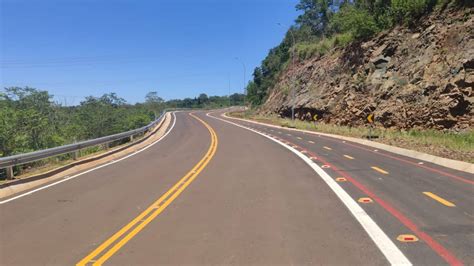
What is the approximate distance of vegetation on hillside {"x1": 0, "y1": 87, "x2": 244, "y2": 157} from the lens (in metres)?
40.3

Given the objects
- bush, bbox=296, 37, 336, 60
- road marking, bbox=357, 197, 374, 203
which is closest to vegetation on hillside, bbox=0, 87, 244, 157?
bush, bbox=296, 37, 336, 60

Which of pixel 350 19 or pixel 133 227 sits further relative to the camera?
pixel 350 19

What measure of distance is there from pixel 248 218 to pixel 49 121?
63.4 metres

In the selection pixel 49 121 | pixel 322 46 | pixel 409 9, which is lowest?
pixel 49 121

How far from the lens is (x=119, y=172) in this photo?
14.9 meters

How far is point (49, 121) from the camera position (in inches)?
2576

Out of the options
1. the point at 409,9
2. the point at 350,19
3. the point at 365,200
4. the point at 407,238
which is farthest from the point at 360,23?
the point at 407,238

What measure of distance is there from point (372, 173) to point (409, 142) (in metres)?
11.1

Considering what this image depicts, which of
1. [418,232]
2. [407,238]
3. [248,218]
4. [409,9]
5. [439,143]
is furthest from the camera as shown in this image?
[409,9]

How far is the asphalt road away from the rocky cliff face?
657 inches

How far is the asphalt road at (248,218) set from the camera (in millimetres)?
5992

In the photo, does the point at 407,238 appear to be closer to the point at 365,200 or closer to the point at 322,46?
the point at 365,200

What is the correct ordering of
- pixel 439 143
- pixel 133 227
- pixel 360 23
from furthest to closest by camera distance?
pixel 360 23, pixel 439 143, pixel 133 227

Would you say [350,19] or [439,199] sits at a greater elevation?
[350,19]
